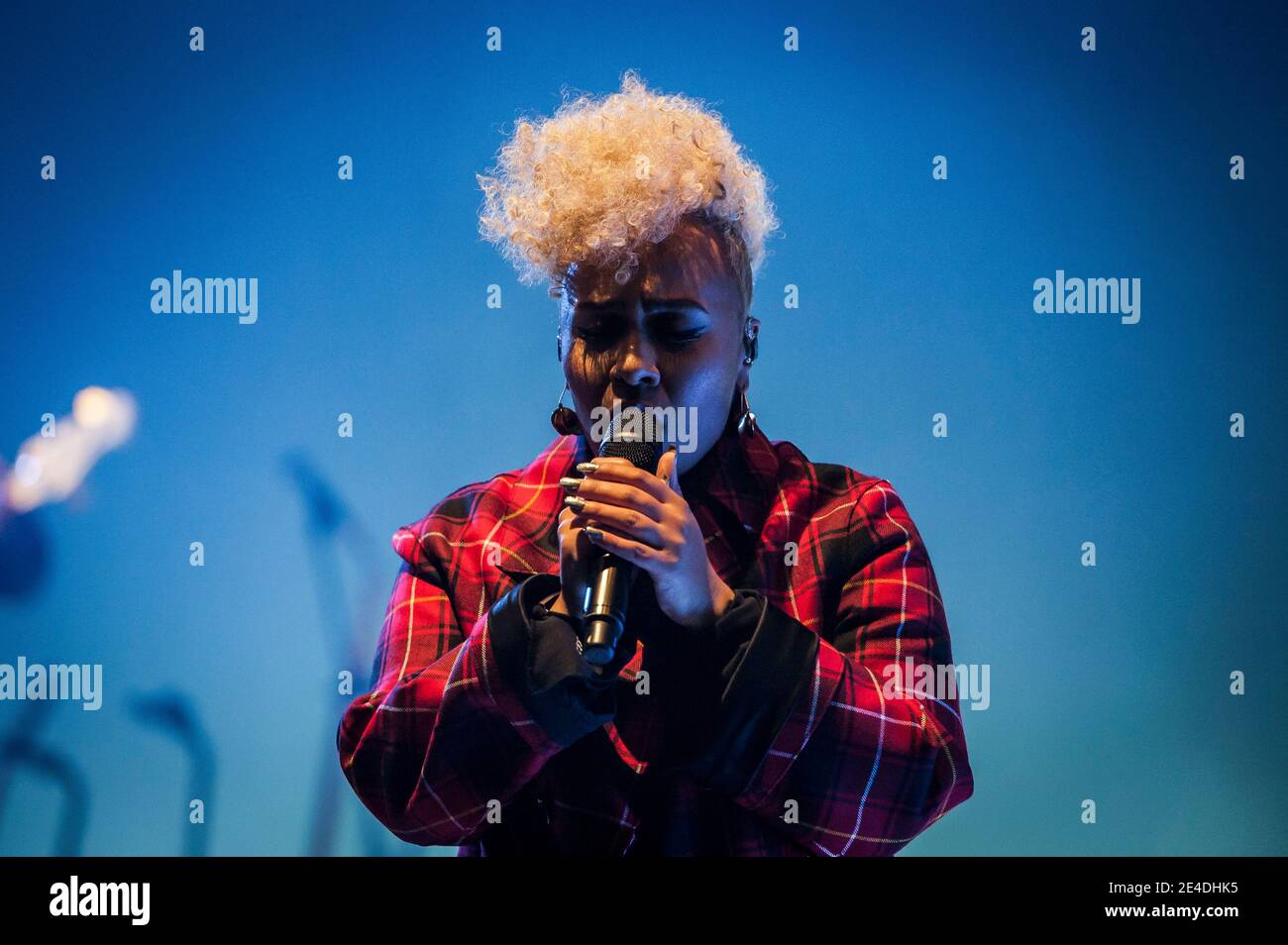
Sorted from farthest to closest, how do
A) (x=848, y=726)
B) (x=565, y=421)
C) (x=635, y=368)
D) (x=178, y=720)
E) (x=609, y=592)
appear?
(x=178, y=720) → (x=565, y=421) → (x=635, y=368) → (x=848, y=726) → (x=609, y=592)

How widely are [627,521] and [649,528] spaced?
0.8 inches

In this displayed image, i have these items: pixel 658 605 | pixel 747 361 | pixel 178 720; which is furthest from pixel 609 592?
pixel 178 720

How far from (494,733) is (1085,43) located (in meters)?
1.55

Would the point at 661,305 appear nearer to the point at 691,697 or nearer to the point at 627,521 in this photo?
the point at 627,521

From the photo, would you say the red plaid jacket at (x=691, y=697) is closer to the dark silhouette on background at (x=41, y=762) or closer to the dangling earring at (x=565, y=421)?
the dangling earring at (x=565, y=421)

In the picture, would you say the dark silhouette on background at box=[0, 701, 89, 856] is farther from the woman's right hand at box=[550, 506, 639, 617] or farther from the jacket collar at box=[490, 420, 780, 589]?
the woman's right hand at box=[550, 506, 639, 617]

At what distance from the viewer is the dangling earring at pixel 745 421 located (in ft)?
4.41

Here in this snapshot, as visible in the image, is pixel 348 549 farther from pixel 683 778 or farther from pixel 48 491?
pixel 683 778

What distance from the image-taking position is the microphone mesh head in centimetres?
112

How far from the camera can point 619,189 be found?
4.08 feet

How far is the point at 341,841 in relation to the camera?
80.1 inches

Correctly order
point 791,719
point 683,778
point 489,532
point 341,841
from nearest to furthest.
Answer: point 791,719
point 683,778
point 489,532
point 341,841

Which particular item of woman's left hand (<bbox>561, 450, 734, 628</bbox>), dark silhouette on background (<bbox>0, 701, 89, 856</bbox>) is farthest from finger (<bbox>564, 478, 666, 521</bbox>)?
dark silhouette on background (<bbox>0, 701, 89, 856</bbox>)
